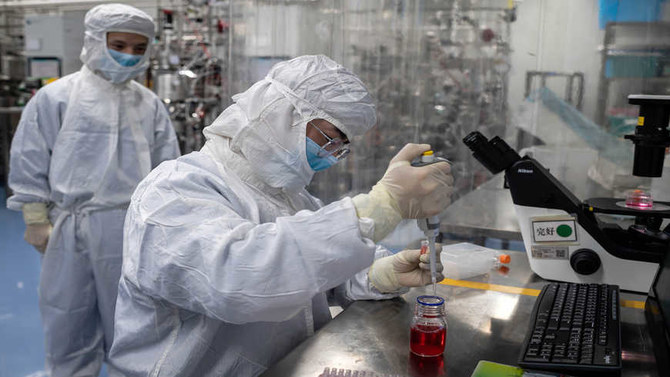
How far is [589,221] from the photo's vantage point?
4.91ft

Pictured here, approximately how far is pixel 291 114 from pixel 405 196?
0.29 metres

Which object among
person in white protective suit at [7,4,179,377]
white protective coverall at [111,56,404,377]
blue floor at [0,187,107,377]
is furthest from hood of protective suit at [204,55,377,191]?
blue floor at [0,187,107,377]

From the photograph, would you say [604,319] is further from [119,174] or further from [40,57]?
[40,57]

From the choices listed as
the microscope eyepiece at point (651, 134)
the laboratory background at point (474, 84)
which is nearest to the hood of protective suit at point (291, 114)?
the microscope eyepiece at point (651, 134)

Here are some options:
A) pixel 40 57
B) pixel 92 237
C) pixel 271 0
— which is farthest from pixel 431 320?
pixel 40 57

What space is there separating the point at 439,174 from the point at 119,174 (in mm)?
1688

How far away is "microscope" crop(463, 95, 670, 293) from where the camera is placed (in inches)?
58.0

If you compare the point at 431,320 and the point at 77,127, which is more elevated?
the point at 77,127

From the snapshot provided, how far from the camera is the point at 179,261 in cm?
94

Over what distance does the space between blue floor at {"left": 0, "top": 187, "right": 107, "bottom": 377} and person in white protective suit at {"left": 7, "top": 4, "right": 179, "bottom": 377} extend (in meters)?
0.36

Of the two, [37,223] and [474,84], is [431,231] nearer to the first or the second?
[37,223]

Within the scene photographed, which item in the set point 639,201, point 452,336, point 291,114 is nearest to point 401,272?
point 452,336

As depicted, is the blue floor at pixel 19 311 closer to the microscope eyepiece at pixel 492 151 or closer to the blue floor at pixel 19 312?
the blue floor at pixel 19 312

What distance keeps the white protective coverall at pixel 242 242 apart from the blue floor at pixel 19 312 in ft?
5.57
